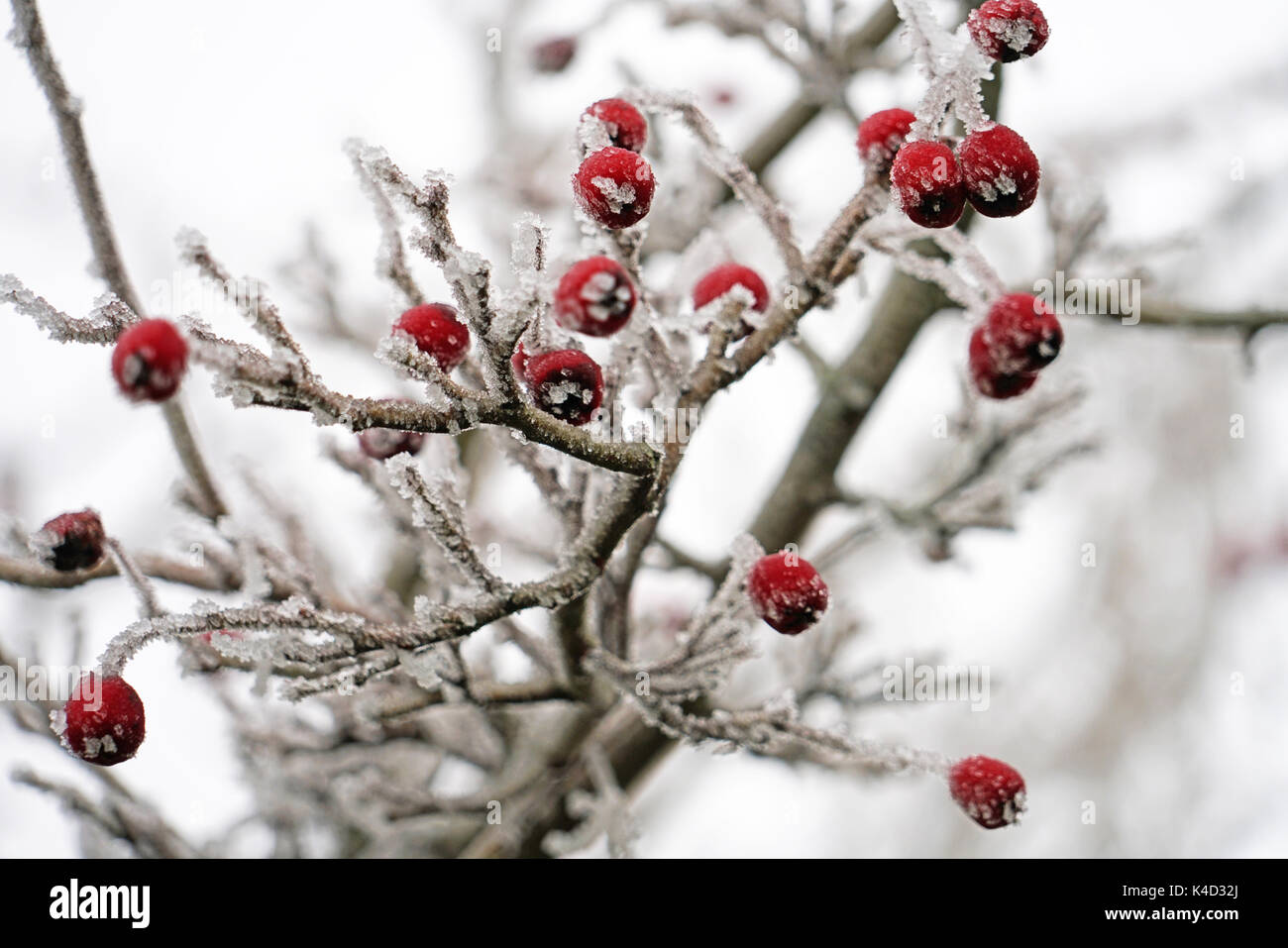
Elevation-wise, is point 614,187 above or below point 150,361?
above

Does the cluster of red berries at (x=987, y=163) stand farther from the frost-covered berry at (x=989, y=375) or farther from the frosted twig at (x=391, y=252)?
the frosted twig at (x=391, y=252)

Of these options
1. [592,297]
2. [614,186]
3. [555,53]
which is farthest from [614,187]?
[555,53]

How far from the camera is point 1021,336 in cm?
95

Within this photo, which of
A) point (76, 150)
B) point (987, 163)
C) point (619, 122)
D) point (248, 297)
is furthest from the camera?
point (76, 150)

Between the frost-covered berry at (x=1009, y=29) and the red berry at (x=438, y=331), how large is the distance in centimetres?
62

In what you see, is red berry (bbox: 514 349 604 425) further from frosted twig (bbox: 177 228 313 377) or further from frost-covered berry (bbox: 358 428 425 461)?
frost-covered berry (bbox: 358 428 425 461)

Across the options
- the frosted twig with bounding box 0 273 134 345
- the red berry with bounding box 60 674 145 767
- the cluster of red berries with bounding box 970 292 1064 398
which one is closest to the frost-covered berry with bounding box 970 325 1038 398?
the cluster of red berries with bounding box 970 292 1064 398

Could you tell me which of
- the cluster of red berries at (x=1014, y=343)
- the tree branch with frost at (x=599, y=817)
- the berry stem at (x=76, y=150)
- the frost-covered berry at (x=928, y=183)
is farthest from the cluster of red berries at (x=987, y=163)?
the tree branch with frost at (x=599, y=817)

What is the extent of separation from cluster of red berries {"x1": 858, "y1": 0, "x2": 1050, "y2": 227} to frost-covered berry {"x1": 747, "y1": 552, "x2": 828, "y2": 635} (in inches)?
16.7

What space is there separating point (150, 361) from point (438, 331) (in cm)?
38

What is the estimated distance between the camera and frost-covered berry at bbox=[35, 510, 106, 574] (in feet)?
3.93

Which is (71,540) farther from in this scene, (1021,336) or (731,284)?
(1021,336)

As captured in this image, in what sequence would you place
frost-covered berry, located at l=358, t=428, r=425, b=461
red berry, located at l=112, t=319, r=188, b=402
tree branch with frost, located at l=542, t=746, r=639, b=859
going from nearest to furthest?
red berry, located at l=112, t=319, r=188, b=402
frost-covered berry, located at l=358, t=428, r=425, b=461
tree branch with frost, located at l=542, t=746, r=639, b=859
